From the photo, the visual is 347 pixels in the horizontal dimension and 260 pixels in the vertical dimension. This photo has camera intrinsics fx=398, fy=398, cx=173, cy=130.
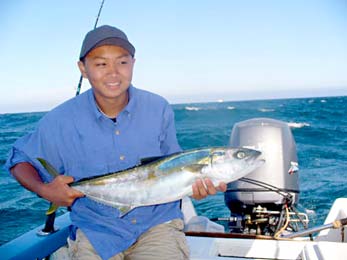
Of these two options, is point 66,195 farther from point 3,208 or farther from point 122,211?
point 3,208

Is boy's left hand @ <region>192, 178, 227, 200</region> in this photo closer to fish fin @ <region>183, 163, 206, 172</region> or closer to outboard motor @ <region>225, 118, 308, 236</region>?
fish fin @ <region>183, 163, 206, 172</region>

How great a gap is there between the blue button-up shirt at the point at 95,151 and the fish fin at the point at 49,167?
0.14 meters

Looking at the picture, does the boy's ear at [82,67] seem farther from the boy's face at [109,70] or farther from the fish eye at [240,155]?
the fish eye at [240,155]

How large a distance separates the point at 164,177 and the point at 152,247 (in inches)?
19.2

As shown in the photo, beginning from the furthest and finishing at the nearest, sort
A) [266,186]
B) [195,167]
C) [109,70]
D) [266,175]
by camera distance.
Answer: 1. [266,175]
2. [266,186]
3. [109,70]
4. [195,167]

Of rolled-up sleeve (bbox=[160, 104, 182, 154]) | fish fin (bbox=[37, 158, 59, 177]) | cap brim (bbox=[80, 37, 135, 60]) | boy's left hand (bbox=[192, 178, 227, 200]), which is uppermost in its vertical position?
cap brim (bbox=[80, 37, 135, 60])

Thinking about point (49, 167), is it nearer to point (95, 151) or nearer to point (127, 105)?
point (95, 151)

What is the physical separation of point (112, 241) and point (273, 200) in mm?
2382

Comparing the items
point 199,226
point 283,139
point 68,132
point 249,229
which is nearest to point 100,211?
point 68,132

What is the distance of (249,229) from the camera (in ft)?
14.3

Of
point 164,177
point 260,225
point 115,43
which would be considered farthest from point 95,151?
point 260,225

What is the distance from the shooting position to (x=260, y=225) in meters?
4.37

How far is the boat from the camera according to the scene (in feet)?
10.5

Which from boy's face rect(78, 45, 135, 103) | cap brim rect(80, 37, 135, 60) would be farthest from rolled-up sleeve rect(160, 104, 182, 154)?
cap brim rect(80, 37, 135, 60)
